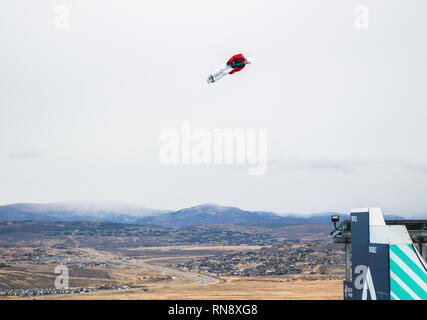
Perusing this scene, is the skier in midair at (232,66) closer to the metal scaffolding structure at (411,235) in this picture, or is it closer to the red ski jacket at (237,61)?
the red ski jacket at (237,61)

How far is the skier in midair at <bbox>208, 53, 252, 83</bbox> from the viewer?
33750mm

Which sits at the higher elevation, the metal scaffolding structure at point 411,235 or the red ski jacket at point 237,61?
the red ski jacket at point 237,61

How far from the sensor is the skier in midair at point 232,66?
111ft

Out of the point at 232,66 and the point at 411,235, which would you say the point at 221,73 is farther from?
the point at 411,235

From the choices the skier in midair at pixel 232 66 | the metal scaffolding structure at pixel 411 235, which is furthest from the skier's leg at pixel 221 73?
the metal scaffolding structure at pixel 411 235

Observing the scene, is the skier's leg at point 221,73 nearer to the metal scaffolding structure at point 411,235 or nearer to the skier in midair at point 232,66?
the skier in midair at point 232,66

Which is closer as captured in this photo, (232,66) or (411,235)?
Result: (411,235)

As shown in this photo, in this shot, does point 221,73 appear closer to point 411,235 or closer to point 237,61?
point 237,61

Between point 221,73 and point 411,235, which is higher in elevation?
point 221,73

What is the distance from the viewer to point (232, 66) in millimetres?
33812

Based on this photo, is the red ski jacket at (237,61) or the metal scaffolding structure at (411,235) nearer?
the metal scaffolding structure at (411,235)

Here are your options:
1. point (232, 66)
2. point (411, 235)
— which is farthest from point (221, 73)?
point (411, 235)

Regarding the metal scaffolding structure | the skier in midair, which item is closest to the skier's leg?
the skier in midair
